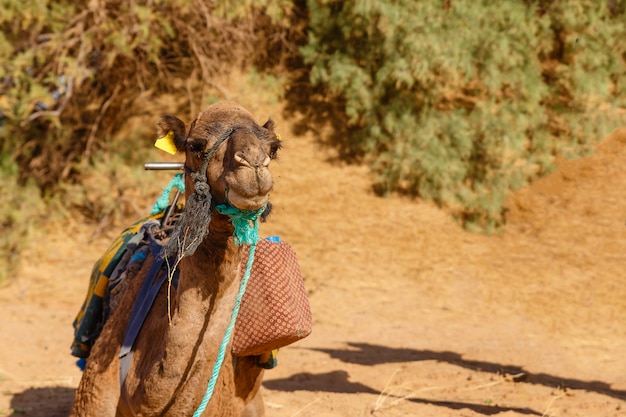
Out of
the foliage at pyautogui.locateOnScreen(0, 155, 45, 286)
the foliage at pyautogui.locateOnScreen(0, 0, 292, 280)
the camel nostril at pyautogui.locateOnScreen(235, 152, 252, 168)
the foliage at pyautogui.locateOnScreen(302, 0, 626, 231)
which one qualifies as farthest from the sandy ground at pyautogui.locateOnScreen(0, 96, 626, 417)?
the camel nostril at pyautogui.locateOnScreen(235, 152, 252, 168)

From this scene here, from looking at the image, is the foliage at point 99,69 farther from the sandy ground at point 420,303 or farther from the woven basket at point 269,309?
the woven basket at point 269,309

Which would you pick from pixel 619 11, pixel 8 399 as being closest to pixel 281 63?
pixel 619 11

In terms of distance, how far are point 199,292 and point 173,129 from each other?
0.76 meters

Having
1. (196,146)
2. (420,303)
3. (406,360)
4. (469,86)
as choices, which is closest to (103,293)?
(196,146)

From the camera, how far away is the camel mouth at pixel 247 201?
9.05 ft

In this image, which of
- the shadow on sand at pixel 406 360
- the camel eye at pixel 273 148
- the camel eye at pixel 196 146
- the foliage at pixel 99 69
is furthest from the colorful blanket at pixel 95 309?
the foliage at pixel 99 69

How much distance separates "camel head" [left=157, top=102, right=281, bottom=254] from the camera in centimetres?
275

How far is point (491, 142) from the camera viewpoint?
14.5 metres

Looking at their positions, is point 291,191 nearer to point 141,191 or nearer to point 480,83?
point 141,191

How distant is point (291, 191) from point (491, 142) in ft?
13.0

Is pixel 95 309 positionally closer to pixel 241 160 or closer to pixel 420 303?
pixel 241 160

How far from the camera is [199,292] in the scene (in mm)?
3174

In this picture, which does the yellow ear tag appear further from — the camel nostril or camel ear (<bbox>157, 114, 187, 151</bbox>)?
→ the camel nostril

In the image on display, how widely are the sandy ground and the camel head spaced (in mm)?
3371
